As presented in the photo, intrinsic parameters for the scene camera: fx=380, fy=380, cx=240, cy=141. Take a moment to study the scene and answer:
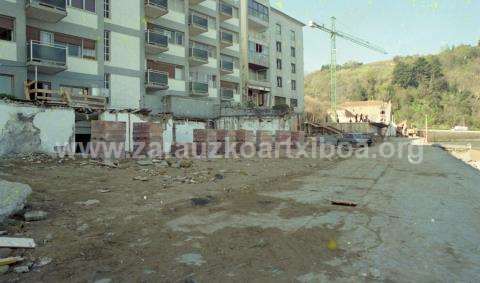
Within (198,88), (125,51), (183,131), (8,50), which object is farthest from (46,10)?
(198,88)

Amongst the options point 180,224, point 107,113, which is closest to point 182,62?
point 107,113

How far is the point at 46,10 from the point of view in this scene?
20.6 metres

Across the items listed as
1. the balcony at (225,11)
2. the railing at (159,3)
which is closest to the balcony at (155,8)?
the railing at (159,3)

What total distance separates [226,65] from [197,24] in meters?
5.62

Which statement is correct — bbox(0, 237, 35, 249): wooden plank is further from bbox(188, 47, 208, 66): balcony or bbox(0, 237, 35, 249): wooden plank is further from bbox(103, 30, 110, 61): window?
bbox(188, 47, 208, 66): balcony

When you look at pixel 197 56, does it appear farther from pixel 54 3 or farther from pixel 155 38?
pixel 54 3

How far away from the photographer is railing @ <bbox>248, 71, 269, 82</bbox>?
44925 millimetres

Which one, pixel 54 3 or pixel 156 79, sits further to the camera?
pixel 156 79

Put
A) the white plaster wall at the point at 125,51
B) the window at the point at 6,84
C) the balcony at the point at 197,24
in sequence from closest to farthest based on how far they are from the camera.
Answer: the window at the point at 6,84 < the white plaster wall at the point at 125,51 < the balcony at the point at 197,24

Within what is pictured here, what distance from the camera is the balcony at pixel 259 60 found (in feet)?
143

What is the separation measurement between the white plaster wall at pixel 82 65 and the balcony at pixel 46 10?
7.71 ft

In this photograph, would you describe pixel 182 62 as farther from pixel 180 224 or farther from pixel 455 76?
pixel 455 76

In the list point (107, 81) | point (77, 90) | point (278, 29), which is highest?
point (278, 29)

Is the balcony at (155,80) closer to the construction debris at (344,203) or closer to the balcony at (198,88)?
the balcony at (198,88)
